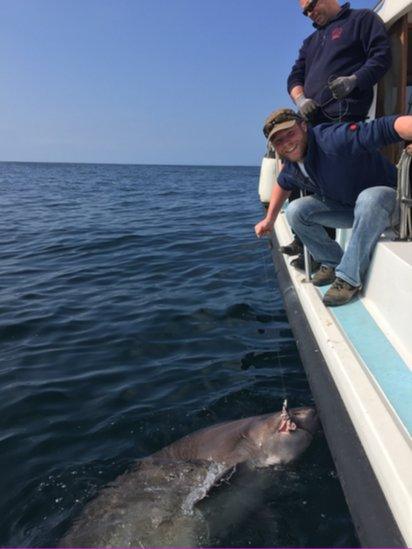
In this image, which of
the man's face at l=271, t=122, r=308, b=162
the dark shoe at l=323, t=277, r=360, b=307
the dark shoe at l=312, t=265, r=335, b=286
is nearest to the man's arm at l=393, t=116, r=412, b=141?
the man's face at l=271, t=122, r=308, b=162

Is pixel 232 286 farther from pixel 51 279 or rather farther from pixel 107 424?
pixel 107 424

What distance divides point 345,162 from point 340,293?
0.92 m

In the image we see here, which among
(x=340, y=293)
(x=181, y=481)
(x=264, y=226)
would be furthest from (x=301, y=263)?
(x=181, y=481)

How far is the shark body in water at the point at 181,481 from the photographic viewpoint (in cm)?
296

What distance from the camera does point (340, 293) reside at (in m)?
3.82

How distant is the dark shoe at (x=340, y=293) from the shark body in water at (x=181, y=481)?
2.61ft

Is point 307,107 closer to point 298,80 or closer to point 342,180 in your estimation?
point 298,80

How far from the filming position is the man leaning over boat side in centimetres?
344

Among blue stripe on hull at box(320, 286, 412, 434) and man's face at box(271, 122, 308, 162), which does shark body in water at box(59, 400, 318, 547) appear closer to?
blue stripe on hull at box(320, 286, 412, 434)

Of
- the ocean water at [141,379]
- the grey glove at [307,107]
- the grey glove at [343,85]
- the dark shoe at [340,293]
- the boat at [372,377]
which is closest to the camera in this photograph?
the boat at [372,377]

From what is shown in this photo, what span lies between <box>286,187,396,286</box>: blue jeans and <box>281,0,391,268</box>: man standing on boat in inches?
36.5

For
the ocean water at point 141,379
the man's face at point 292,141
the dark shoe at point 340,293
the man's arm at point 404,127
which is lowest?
the ocean water at point 141,379

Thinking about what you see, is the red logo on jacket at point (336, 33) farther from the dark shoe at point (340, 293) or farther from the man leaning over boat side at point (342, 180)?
the dark shoe at point (340, 293)

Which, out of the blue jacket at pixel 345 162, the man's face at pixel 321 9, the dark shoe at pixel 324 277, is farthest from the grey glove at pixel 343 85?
the dark shoe at pixel 324 277
